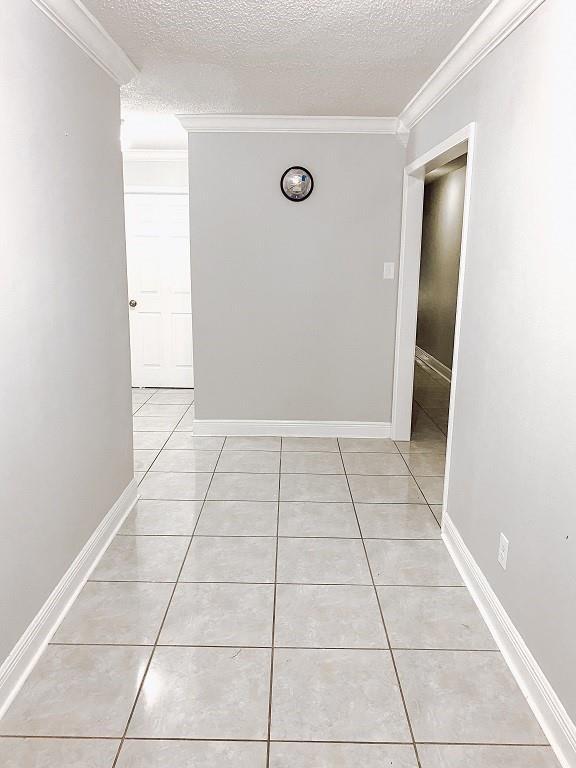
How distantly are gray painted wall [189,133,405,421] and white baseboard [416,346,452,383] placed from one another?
8.97ft

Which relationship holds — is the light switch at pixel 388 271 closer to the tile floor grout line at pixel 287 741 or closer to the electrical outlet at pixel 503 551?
the electrical outlet at pixel 503 551

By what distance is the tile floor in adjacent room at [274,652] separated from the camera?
187 centimetres

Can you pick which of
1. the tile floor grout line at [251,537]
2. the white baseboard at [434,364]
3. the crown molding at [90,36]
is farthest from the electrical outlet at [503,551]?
the white baseboard at [434,364]

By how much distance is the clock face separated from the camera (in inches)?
177

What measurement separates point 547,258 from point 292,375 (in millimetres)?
2959

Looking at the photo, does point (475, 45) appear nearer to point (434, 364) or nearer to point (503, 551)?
point (503, 551)

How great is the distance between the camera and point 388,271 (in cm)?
466

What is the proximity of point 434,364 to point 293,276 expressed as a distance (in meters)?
3.91

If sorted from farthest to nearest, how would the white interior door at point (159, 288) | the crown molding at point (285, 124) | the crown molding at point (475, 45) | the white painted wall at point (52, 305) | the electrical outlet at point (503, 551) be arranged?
the white interior door at point (159, 288), the crown molding at point (285, 124), the electrical outlet at point (503, 551), the crown molding at point (475, 45), the white painted wall at point (52, 305)

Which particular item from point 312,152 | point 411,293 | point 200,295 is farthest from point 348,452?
point 312,152

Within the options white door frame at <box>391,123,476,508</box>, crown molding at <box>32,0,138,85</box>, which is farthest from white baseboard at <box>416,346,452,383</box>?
crown molding at <box>32,0,138,85</box>

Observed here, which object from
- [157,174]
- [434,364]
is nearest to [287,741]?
[157,174]

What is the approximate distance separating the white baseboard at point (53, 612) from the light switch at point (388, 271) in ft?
8.33

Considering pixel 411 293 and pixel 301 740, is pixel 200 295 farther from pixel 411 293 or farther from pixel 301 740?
pixel 301 740
